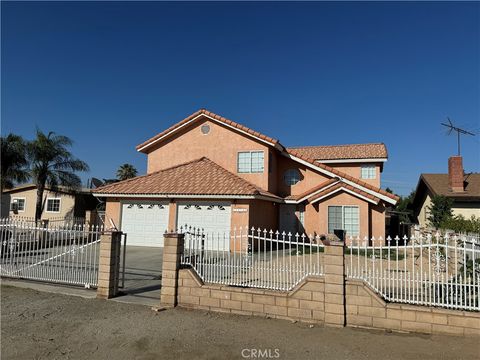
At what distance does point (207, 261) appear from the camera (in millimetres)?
7723

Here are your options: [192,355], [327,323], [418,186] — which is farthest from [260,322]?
[418,186]

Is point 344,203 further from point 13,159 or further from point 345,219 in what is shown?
point 13,159

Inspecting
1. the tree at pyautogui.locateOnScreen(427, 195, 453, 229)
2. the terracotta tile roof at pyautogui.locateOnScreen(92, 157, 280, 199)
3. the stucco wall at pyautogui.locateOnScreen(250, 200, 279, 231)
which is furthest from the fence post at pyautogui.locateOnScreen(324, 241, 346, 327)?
the tree at pyautogui.locateOnScreen(427, 195, 453, 229)

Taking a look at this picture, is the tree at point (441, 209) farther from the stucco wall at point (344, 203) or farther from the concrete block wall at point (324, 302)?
the concrete block wall at point (324, 302)

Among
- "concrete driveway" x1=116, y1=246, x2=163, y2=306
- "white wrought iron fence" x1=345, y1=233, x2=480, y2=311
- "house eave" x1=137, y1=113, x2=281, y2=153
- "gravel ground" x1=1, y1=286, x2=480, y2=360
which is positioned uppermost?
"house eave" x1=137, y1=113, x2=281, y2=153

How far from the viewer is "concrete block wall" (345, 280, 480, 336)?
5531 mm

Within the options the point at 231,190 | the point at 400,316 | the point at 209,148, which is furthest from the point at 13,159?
the point at 400,316

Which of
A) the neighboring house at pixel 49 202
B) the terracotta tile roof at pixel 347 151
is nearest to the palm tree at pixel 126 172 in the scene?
the neighboring house at pixel 49 202

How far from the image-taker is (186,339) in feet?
18.3

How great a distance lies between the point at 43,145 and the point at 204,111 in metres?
13.7

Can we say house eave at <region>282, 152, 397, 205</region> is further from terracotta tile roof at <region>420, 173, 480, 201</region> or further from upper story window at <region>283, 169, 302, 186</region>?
terracotta tile roof at <region>420, 173, 480, 201</region>

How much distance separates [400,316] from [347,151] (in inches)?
842

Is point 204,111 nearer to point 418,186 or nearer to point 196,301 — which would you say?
point 196,301

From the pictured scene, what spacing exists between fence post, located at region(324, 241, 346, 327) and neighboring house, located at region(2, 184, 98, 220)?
2665 centimetres
